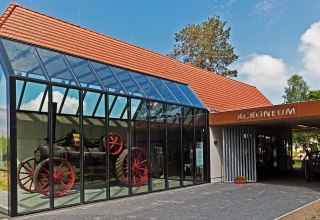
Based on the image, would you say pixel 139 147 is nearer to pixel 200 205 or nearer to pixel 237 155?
pixel 200 205

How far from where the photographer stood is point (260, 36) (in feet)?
69.9

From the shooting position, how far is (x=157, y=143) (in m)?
12.8

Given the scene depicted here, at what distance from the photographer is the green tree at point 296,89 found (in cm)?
3631

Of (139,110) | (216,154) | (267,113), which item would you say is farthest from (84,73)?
(216,154)

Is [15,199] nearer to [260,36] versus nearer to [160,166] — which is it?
[160,166]

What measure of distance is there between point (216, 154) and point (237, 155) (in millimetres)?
940

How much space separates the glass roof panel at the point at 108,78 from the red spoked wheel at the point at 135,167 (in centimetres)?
209

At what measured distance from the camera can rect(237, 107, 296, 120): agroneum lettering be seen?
12.7 m

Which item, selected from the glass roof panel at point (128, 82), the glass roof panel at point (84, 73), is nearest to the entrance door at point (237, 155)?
the glass roof panel at point (128, 82)

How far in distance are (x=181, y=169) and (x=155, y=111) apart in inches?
104

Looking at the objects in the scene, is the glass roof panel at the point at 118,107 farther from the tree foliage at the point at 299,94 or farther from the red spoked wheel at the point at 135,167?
the tree foliage at the point at 299,94

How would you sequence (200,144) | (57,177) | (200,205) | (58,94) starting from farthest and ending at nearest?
(200,144)
(200,205)
(58,94)
(57,177)

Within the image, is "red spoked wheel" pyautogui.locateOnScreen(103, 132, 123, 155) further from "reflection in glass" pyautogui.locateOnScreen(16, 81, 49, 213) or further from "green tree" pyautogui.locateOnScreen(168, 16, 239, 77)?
"green tree" pyautogui.locateOnScreen(168, 16, 239, 77)

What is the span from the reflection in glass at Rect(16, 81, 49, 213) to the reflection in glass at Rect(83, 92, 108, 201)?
4.14 ft
